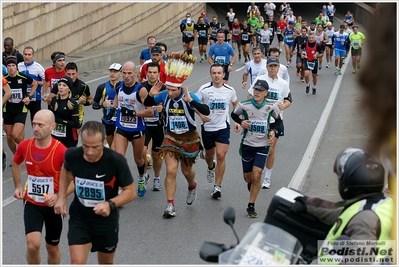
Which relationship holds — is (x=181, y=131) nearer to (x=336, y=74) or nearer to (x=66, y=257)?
(x=66, y=257)

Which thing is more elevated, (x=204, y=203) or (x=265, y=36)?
(x=204, y=203)

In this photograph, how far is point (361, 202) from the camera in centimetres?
351

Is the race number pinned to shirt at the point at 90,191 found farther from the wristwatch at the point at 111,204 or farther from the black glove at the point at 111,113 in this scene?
the black glove at the point at 111,113

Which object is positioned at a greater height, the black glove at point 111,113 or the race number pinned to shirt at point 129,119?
the race number pinned to shirt at point 129,119

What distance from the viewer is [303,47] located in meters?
22.1

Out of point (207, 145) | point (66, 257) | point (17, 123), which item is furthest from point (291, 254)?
point (17, 123)

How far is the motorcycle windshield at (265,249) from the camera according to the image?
337 cm

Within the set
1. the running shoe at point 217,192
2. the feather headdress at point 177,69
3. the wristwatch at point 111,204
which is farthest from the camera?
the running shoe at point 217,192

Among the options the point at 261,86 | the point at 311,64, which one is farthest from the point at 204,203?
the point at 311,64

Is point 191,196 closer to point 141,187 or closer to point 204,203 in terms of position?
point 204,203

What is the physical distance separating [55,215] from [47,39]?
19566 millimetres

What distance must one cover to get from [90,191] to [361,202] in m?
2.85

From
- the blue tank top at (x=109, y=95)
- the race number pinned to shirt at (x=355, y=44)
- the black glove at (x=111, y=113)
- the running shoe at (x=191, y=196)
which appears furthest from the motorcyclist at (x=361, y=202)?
the race number pinned to shirt at (x=355, y=44)

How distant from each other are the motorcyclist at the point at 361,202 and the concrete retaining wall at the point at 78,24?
1975cm
